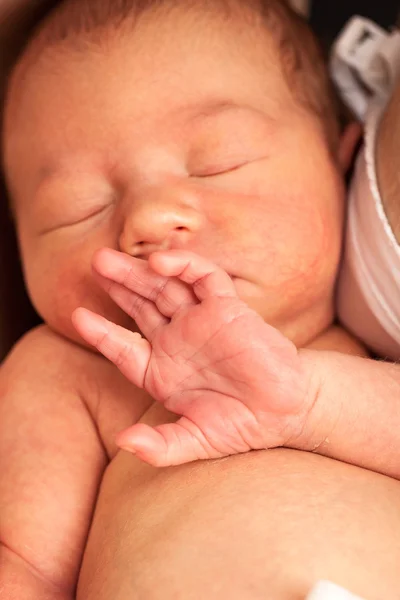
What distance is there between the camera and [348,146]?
3.91 ft

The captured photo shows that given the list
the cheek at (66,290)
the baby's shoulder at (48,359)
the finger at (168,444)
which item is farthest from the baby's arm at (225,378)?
the baby's shoulder at (48,359)

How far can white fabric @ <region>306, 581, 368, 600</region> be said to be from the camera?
672 mm

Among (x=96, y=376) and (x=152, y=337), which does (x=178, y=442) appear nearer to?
(x=152, y=337)

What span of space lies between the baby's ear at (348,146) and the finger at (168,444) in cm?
56

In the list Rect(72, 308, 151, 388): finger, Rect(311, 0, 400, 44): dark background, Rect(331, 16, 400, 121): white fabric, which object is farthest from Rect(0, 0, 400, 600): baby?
Rect(311, 0, 400, 44): dark background

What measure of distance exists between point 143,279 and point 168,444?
8.7 inches

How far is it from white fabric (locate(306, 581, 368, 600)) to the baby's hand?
20 centimetres

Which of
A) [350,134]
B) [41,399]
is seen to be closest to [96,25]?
[350,134]

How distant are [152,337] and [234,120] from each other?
1.13 ft

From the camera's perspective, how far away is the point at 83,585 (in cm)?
88

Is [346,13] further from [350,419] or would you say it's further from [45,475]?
[45,475]

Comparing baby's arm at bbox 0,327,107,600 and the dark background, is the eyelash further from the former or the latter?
the dark background

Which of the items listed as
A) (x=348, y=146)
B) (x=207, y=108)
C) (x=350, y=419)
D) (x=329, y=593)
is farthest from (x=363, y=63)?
(x=329, y=593)

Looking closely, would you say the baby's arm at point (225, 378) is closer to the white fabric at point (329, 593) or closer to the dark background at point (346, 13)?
the white fabric at point (329, 593)
